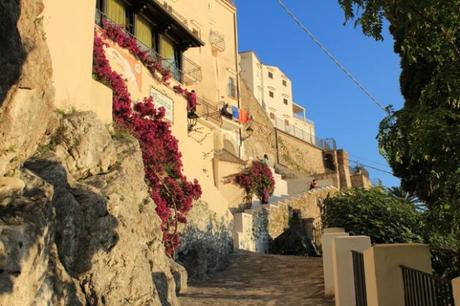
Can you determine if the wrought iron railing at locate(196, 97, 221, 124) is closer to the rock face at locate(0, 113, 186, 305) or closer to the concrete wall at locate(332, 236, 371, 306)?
the rock face at locate(0, 113, 186, 305)

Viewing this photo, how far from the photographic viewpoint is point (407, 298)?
21.2 ft

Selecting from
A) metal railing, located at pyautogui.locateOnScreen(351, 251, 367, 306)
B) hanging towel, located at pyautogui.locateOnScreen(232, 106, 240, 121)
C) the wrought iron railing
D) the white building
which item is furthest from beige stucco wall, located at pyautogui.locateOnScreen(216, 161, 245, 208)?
the white building

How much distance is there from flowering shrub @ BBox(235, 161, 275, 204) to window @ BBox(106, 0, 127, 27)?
32.1 ft

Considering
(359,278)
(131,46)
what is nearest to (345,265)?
(359,278)

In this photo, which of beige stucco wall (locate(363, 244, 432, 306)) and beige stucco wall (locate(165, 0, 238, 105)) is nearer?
beige stucco wall (locate(363, 244, 432, 306))

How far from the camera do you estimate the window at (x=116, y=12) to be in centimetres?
1655

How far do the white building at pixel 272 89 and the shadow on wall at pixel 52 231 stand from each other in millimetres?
46577

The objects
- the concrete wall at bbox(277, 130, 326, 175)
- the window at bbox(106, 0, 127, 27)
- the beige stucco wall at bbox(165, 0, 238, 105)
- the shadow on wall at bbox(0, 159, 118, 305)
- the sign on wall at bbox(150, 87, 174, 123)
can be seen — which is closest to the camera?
the shadow on wall at bbox(0, 159, 118, 305)

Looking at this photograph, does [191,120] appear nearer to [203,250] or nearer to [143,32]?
[143,32]

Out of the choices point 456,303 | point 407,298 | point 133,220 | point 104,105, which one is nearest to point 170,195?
point 104,105

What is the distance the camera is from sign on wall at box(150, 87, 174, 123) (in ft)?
55.7

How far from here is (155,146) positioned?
16.0 meters

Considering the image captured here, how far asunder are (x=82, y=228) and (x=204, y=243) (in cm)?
801

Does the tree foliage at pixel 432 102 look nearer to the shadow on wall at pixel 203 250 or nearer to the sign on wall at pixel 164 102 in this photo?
the shadow on wall at pixel 203 250
